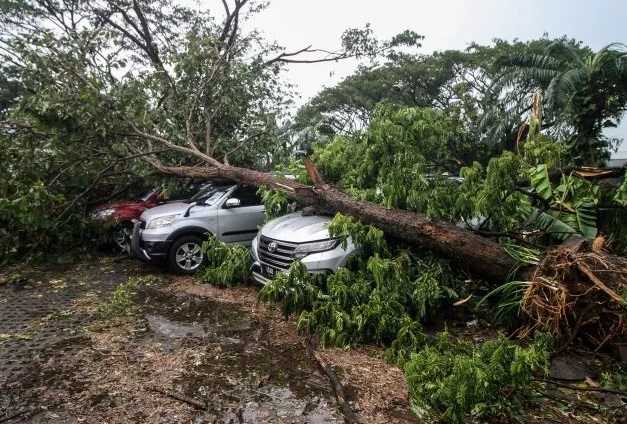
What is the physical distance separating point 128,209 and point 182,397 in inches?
217

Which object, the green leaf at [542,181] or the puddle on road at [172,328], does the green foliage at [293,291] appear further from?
the green leaf at [542,181]

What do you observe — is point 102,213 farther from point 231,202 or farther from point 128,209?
point 231,202

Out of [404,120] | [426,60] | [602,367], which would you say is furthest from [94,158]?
[426,60]

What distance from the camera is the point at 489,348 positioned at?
10.5 feet

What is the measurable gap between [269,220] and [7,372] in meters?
3.76

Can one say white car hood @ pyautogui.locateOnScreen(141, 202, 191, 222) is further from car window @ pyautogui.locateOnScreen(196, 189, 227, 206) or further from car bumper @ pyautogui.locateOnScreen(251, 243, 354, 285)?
car bumper @ pyautogui.locateOnScreen(251, 243, 354, 285)

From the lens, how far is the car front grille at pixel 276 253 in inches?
202

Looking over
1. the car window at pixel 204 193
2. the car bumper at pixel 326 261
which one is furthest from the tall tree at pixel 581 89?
the car window at pixel 204 193

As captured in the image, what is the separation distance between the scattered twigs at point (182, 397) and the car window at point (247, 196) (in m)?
4.30

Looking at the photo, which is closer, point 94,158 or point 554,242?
point 554,242

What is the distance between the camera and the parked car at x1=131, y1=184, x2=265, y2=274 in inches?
256

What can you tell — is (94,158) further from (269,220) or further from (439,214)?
(439,214)

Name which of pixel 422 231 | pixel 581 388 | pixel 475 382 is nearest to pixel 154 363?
pixel 475 382

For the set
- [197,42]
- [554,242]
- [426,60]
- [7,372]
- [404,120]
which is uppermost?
[426,60]
